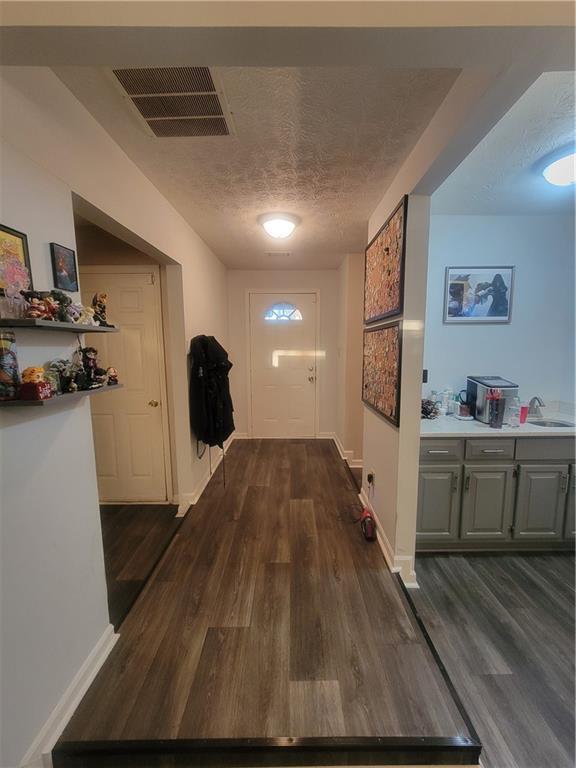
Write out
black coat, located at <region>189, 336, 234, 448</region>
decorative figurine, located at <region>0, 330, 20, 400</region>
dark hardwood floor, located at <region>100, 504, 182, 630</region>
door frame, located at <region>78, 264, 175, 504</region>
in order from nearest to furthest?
decorative figurine, located at <region>0, 330, 20, 400</region>, dark hardwood floor, located at <region>100, 504, 182, 630</region>, door frame, located at <region>78, 264, 175, 504</region>, black coat, located at <region>189, 336, 234, 448</region>

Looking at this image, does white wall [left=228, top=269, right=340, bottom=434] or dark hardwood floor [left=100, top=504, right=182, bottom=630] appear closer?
dark hardwood floor [left=100, top=504, right=182, bottom=630]

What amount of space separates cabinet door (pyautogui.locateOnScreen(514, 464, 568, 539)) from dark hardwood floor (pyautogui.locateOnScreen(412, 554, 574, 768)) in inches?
7.4

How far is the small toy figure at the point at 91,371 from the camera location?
48.8 inches

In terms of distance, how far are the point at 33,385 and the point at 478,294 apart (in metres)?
2.96

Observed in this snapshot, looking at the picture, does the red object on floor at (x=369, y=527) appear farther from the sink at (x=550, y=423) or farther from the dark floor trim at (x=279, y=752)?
the sink at (x=550, y=423)

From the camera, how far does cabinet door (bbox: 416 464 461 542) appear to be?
206cm

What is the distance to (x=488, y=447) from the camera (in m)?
2.04

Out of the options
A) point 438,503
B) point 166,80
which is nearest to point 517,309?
point 438,503

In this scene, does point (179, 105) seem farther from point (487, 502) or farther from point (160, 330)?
point (487, 502)

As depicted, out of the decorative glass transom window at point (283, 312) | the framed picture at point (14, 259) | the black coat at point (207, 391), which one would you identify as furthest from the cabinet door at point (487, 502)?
the decorative glass transom window at point (283, 312)

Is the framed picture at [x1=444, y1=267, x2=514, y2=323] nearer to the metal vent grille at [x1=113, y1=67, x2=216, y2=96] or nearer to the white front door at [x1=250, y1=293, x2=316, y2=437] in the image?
the white front door at [x1=250, y1=293, x2=316, y2=437]

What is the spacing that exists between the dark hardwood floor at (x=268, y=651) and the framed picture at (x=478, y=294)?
78.2 inches

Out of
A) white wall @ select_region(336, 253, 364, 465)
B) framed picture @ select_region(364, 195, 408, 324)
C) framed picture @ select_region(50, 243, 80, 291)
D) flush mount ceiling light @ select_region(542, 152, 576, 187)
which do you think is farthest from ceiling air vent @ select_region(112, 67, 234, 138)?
white wall @ select_region(336, 253, 364, 465)

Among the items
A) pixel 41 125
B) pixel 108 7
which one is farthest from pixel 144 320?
pixel 108 7
